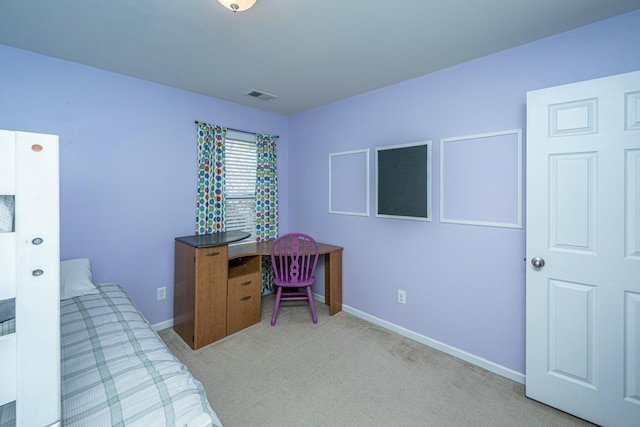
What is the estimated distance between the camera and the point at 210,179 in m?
3.12

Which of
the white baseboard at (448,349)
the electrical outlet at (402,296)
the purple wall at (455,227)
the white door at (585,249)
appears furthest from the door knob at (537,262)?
the electrical outlet at (402,296)

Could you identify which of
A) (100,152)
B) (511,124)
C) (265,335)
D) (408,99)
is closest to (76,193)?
(100,152)

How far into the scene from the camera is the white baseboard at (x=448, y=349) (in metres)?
2.10

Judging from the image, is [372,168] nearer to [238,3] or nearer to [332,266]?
[332,266]

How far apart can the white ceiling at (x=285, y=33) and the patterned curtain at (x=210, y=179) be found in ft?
2.07

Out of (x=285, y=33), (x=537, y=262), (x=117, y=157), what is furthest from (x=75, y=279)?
(x=537, y=262)

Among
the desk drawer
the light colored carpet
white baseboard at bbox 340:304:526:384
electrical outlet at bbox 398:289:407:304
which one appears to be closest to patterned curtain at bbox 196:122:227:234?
the desk drawer

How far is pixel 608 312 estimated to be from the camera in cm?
164

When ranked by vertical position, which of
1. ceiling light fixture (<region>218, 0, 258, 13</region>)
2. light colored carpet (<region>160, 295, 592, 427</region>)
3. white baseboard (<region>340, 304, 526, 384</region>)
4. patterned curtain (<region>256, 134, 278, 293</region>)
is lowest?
light colored carpet (<region>160, 295, 592, 427</region>)

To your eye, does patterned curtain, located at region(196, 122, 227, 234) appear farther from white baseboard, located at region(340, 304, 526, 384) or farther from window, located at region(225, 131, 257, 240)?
white baseboard, located at region(340, 304, 526, 384)

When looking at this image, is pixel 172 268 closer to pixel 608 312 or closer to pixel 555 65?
pixel 608 312

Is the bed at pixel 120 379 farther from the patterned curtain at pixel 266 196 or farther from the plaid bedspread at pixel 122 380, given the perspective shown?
the patterned curtain at pixel 266 196

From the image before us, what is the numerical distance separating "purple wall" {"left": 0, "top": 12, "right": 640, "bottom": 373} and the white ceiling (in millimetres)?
152

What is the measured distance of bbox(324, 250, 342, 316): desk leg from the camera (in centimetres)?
316
